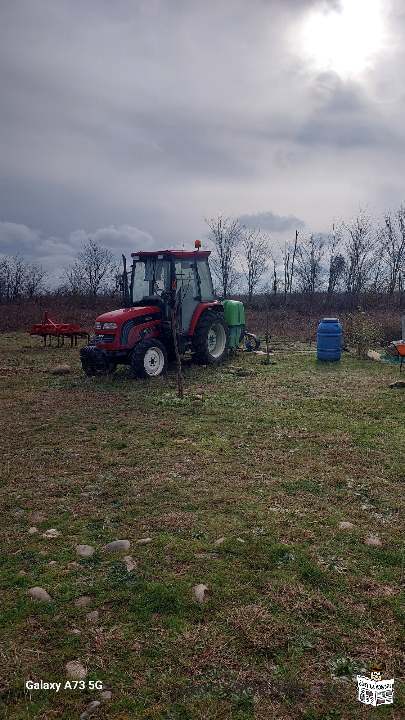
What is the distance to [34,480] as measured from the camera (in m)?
4.57

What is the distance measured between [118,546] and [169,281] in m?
6.75

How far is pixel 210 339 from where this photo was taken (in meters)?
10.7

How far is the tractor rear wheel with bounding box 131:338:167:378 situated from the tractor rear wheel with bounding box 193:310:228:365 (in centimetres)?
92

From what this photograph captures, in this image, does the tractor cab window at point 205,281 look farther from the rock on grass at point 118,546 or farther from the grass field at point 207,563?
the rock on grass at point 118,546

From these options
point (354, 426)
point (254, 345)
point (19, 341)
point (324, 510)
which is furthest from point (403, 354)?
point (19, 341)

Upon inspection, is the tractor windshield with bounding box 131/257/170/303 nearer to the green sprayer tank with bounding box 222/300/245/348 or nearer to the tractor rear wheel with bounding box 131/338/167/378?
the tractor rear wheel with bounding box 131/338/167/378

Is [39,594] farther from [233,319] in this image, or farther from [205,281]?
[233,319]

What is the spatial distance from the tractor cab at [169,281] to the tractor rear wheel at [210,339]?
0.29m

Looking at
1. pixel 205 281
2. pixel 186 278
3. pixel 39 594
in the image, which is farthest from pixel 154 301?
pixel 39 594

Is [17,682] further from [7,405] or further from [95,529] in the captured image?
[7,405]

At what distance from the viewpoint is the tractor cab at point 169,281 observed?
941 cm

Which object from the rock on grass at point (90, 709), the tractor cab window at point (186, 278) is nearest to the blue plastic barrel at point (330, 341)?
the tractor cab window at point (186, 278)

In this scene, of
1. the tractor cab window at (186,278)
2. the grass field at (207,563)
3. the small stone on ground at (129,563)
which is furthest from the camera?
the tractor cab window at (186,278)

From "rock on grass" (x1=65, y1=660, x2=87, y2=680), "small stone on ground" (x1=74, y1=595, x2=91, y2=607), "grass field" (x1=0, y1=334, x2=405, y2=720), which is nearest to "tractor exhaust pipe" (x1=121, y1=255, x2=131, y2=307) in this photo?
"grass field" (x1=0, y1=334, x2=405, y2=720)
